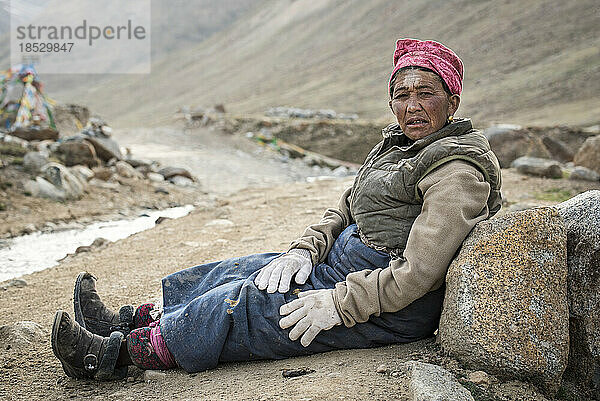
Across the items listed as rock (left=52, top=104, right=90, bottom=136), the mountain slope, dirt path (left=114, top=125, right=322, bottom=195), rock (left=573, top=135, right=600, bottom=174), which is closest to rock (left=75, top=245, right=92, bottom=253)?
dirt path (left=114, top=125, right=322, bottom=195)

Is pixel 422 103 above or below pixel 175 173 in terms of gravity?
above

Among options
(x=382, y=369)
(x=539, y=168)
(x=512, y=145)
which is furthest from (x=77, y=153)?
(x=382, y=369)

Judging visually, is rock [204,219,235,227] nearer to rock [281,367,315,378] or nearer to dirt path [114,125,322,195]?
dirt path [114,125,322,195]

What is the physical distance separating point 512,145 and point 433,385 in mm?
8795

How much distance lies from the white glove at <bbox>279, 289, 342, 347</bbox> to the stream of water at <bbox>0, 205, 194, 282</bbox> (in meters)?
3.45

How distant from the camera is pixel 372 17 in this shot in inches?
1538

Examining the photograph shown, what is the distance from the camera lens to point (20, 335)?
2973mm

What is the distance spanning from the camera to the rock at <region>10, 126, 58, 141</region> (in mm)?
10445

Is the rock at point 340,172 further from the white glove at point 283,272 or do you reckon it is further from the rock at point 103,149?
the white glove at point 283,272

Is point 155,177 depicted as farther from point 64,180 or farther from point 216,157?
point 216,157

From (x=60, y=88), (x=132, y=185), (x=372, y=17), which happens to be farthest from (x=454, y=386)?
(x=60, y=88)

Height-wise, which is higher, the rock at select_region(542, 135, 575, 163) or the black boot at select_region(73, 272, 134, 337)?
the rock at select_region(542, 135, 575, 163)

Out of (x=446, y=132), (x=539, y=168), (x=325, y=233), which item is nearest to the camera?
(x=446, y=132)

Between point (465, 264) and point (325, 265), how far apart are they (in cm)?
67
